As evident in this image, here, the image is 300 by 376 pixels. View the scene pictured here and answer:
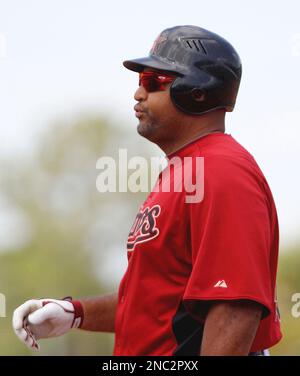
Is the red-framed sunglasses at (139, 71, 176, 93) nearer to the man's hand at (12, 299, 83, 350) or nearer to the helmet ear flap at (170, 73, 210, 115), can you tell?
the helmet ear flap at (170, 73, 210, 115)

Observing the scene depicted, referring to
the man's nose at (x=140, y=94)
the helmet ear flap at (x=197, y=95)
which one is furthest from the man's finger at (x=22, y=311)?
the helmet ear flap at (x=197, y=95)

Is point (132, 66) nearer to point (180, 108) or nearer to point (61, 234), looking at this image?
point (180, 108)

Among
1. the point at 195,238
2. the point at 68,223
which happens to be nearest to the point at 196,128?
the point at 195,238

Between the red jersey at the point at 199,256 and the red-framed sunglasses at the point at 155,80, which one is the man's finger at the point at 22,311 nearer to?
the red jersey at the point at 199,256

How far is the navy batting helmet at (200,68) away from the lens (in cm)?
445

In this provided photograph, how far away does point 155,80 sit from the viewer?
14.8 ft

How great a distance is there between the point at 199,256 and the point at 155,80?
1053mm

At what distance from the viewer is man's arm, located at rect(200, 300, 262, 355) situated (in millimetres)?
3814

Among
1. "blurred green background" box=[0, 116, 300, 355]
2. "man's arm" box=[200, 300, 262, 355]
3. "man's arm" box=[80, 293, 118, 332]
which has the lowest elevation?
"blurred green background" box=[0, 116, 300, 355]

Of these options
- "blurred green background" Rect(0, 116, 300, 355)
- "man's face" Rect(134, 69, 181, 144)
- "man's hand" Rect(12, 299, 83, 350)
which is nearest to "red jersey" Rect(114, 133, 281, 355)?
"man's face" Rect(134, 69, 181, 144)

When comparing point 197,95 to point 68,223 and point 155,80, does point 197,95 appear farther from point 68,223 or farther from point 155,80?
point 68,223

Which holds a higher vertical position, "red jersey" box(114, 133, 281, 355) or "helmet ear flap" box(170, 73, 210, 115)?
"helmet ear flap" box(170, 73, 210, 115)

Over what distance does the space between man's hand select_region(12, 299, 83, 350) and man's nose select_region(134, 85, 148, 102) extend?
1.19m
